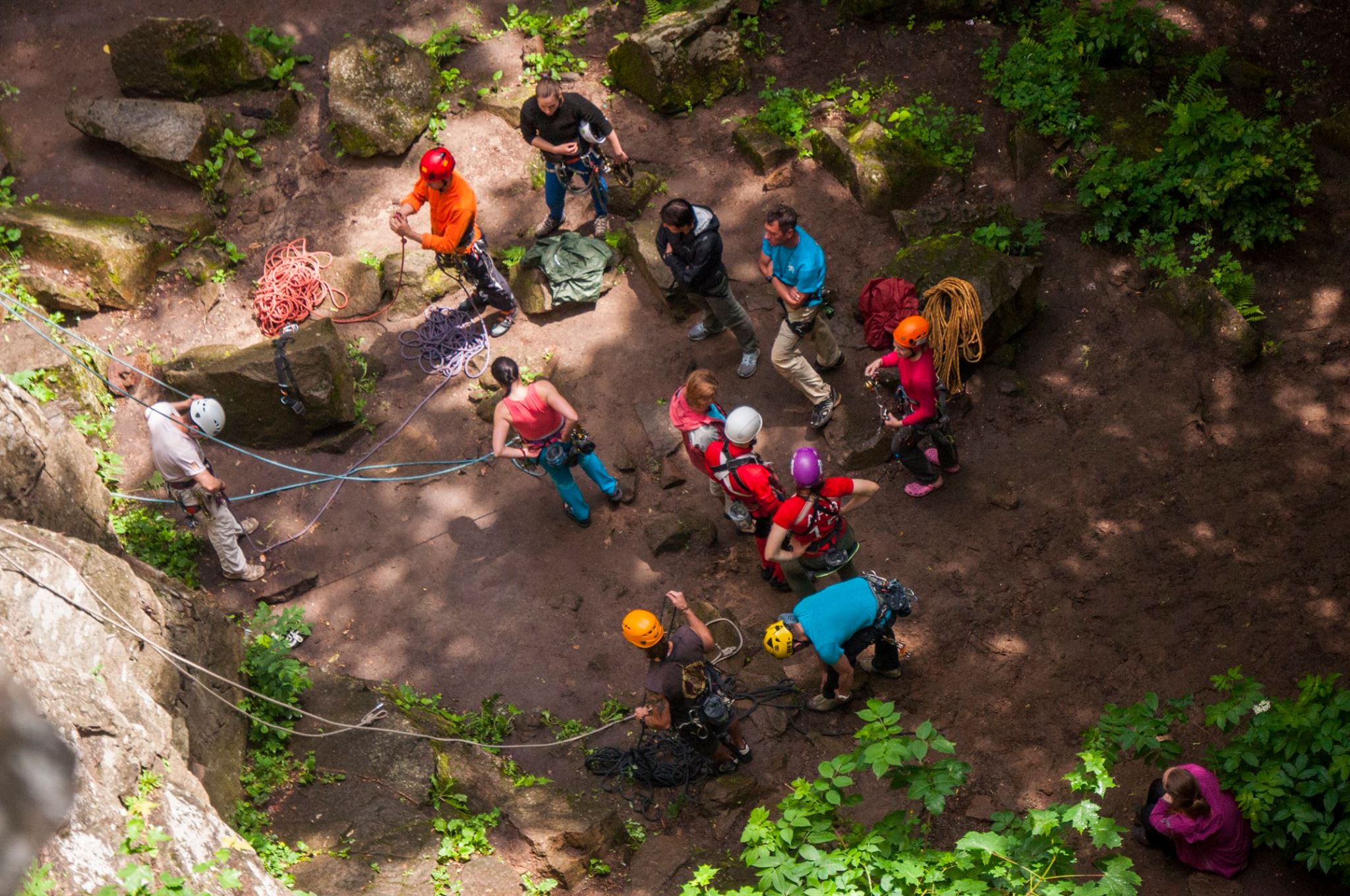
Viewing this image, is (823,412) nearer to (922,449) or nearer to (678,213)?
(922,449)

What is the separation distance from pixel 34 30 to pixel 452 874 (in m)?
11.3

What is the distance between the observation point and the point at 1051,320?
8828mm

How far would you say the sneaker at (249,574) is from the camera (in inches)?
320

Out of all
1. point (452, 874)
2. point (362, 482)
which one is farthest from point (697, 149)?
point (452, 874)

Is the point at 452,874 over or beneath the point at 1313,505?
beneath

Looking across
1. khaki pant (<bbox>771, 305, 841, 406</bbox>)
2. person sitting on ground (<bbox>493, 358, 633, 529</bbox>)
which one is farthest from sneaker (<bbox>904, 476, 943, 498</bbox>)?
person sitting on ground (<bbox>493, 358, 633, 529</bbox>)

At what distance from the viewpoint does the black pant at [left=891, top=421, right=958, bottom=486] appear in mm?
7664

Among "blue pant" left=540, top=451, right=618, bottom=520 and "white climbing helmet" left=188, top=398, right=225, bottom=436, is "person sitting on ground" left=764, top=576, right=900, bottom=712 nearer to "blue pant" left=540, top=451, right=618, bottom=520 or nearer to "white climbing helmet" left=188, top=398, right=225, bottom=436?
"blue pant" left=540, top=451, right=618, bottom=520

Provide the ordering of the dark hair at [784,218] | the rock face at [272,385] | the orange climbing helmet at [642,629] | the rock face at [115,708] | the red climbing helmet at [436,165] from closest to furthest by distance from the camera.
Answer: the rock face at [115,708], the orange climbing helmet at [642,629], the dark hair at [784,218], the red climbing helmet at [436,165], the rock face at [272,385]

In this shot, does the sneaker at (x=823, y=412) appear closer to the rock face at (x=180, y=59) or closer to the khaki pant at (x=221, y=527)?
the khaki pant at (x=221, y=527)

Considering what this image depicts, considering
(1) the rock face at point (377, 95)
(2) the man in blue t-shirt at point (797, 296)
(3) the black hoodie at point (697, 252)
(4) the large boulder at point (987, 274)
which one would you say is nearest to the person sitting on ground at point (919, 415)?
(2) the man in blue t-shirt at point (797, 296)

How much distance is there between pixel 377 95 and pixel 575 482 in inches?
218

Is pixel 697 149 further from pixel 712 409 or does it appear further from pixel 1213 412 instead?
pixel 1213 412

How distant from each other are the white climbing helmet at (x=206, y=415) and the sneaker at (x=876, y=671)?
522 centimetres
